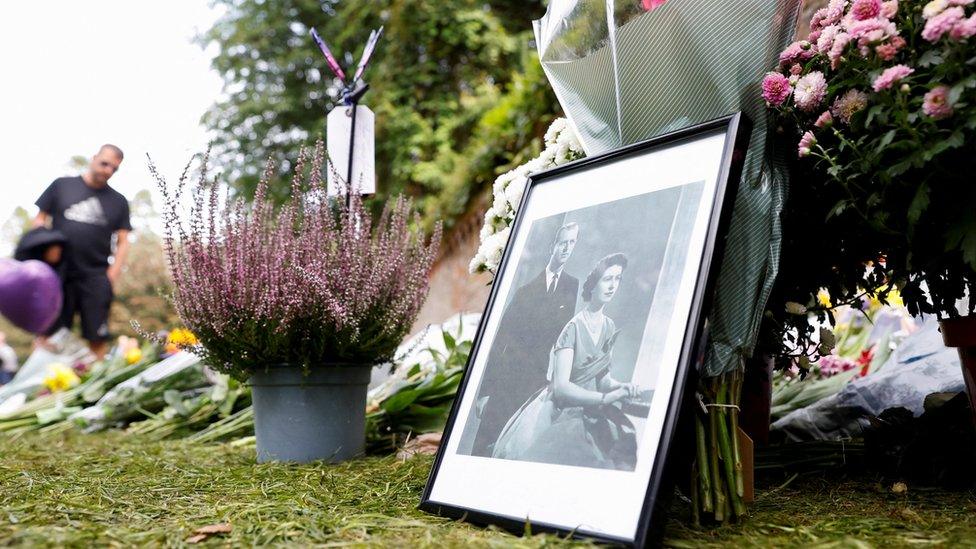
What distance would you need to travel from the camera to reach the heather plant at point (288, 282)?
83.5 inches

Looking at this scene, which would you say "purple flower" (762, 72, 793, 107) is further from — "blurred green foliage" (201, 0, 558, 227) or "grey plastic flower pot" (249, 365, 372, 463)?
"blurred green foliage" (201, 0, 558, 227)

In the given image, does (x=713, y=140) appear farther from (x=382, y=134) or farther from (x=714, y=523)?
(x=382, y=134)

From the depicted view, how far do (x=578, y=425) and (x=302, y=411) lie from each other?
3.88 feet

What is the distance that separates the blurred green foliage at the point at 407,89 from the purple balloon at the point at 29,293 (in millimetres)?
2416

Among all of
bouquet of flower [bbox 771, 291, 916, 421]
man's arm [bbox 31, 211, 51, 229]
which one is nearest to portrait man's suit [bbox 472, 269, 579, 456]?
bouquet of flower [bbox 771, 291, 916, 421]

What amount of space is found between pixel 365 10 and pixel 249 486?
904cm

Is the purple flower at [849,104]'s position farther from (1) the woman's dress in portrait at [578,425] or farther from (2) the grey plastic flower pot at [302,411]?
(2) the grey plastic flower pot at [302,411]

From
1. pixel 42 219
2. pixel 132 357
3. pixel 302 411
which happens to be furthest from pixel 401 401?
pixel 42 219

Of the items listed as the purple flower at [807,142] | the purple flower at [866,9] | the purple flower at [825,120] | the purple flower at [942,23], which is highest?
the purple flower at [866,9]

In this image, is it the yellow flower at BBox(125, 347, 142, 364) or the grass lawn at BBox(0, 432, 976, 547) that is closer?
the grass lawn at BBox(0, 432, 976, 547)

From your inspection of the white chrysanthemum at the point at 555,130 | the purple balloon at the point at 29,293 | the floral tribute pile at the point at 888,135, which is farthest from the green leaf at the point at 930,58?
the purple balloon at the point at 29,293

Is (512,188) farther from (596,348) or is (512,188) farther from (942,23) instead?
(942,23)

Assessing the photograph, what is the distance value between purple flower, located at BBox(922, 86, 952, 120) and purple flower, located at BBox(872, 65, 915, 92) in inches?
2.2

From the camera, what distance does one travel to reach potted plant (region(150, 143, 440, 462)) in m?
2.13
